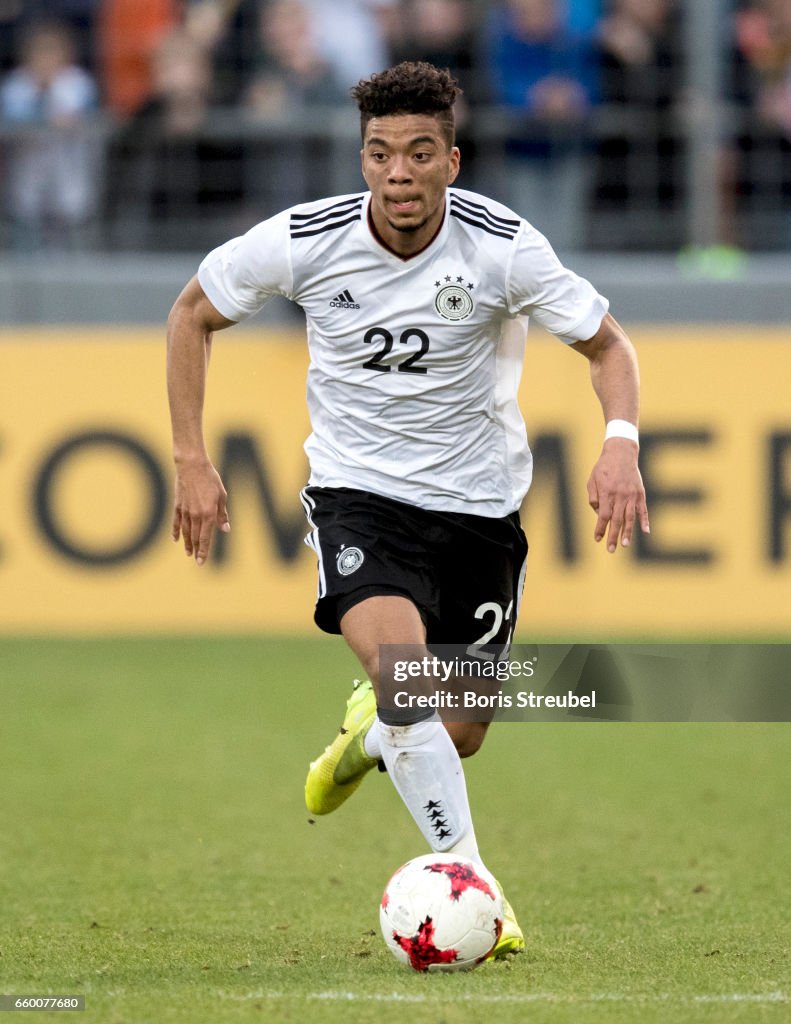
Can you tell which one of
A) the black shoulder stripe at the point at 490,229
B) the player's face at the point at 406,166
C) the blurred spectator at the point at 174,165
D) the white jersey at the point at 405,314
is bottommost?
the white jersey at the point at 405,314

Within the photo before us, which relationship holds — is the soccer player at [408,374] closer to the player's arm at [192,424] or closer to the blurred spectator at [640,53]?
the player's arm at [192,424]

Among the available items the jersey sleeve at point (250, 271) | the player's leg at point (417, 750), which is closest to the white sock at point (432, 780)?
the player's leg at point (417, 750)

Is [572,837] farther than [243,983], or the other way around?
[572,837]

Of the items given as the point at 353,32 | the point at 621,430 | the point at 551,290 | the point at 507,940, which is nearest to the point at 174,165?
the point at 353,32

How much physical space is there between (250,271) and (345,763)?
1.68 m

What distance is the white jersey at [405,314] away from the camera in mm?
5457

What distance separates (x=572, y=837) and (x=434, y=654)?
1.69m

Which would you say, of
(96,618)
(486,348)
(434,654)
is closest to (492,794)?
(434,654)

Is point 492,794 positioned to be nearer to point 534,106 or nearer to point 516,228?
point 516,228

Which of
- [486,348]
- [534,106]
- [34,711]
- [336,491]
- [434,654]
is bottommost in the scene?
[34,711]

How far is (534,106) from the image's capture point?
13094mm

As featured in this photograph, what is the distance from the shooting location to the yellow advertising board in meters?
11.9

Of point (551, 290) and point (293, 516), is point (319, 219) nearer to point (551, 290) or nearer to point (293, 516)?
point (551, 290)

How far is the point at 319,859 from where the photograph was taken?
265 inches
